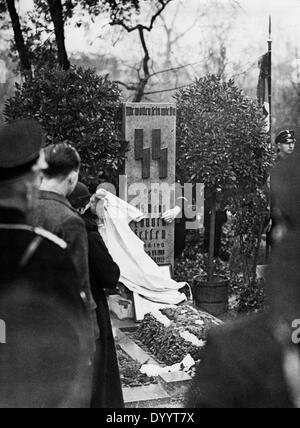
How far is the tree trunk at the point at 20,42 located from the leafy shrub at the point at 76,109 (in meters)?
0.19

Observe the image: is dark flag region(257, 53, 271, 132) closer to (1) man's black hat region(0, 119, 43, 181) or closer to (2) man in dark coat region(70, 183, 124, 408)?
(2) man in dark coat region(70, 183, 124, 408)

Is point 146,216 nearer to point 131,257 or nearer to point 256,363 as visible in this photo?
point 131,257

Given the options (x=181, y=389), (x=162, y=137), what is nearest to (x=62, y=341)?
(x=181, y=389)

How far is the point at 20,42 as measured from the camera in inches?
184

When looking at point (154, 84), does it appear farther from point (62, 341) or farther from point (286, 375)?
point (286, 375)

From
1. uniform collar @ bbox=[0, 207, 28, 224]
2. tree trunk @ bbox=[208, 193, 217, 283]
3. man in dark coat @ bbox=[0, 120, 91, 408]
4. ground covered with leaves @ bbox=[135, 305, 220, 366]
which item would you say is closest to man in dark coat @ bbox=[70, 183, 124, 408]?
man in dark coat @ bbox=[0, 120, 91, 408]

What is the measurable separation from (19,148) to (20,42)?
7.95 ft

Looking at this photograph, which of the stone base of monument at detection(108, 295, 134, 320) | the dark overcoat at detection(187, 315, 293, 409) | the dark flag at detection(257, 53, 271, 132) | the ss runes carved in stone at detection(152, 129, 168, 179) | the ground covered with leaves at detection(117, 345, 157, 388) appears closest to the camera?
the dark overcoat at detection(187, 315, 293, 409)

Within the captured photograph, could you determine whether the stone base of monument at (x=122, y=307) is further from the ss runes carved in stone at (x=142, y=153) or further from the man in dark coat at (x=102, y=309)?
the man in dark coat at (x=102, y=309)

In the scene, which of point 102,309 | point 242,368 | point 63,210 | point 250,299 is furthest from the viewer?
point 250,299

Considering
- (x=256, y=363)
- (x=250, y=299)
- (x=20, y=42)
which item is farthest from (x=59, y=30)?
(x=256, y=363)

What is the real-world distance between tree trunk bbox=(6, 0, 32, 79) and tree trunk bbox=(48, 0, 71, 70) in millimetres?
236

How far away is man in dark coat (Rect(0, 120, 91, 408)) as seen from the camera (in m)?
2.42

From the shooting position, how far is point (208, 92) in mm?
A: 5539
